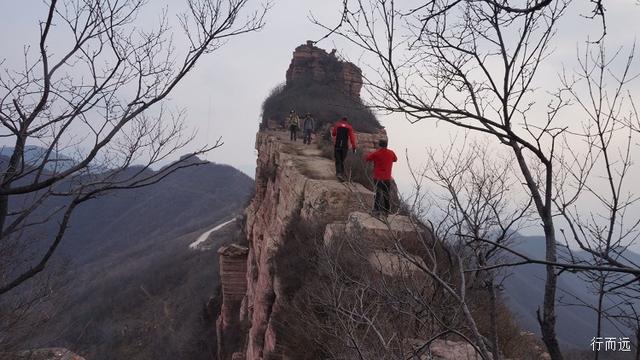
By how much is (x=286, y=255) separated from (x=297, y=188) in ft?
9.61

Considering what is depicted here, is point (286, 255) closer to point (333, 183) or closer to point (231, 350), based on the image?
point (333, 183)

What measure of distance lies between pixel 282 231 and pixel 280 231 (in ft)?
1.63

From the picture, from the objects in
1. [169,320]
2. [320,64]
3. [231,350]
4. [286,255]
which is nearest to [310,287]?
[286,255]

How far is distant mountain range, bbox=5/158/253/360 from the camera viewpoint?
19.1 metres

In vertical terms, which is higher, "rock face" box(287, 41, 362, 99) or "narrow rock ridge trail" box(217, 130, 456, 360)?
"rock face" box(287, 41, 362, 99)

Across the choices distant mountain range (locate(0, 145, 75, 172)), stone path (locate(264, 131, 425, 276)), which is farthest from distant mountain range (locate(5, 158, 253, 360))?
stone path (locate(264, 131, 425, 276))

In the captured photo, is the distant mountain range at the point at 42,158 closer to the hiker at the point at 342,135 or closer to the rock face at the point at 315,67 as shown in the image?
the hiker at the point at 342,135

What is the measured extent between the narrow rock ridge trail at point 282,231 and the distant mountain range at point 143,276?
8.85 ft

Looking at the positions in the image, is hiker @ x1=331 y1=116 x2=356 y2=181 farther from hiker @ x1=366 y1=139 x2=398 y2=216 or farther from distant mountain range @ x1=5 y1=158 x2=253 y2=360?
distant mountain range @ x1=5 y1=158 x2=253 y2=360

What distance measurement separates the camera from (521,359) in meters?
4.59

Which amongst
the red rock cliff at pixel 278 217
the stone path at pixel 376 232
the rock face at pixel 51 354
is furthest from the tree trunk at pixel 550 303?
the rock face at pixel 51 354

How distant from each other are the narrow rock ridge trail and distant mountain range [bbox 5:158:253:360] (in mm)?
2697

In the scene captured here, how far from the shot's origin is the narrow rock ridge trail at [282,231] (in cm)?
648

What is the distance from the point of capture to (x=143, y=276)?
139ft
